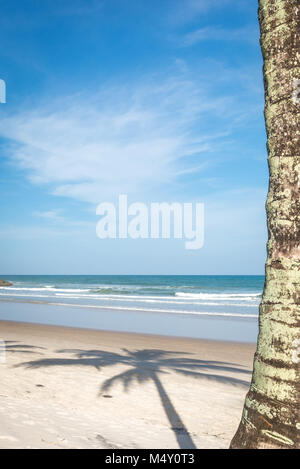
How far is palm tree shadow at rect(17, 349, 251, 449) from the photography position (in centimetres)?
622

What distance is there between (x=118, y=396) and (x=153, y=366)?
7.75ft

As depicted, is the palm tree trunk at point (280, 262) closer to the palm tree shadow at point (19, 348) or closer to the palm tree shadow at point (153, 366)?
the palm tree shadow at point (153, 366)

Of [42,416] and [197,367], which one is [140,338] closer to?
[197,367]

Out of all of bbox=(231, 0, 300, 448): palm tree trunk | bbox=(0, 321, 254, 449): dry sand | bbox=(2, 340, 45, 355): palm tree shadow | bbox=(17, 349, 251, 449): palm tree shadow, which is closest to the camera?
bbox=(231, 0, 300, 448): palm tree trunk

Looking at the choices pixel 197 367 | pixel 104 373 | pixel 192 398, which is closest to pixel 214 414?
pixel 192 398

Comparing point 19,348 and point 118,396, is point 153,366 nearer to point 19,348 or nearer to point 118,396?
point 118,396

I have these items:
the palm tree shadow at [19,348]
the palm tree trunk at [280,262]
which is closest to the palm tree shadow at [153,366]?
the palm tree shadow at [19,348]

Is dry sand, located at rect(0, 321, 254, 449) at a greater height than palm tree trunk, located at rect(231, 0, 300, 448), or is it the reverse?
palm tree trunk, located at rect(231, 0, 300, 448)

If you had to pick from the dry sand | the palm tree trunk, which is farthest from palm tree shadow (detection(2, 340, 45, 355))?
the palm tree trunk

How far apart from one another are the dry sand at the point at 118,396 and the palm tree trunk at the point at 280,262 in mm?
2069

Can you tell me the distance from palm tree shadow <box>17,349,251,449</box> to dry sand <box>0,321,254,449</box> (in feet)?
0.06

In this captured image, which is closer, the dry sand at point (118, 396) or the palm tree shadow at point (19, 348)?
the dry sand at point (118, 396)

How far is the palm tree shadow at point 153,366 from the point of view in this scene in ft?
20.4

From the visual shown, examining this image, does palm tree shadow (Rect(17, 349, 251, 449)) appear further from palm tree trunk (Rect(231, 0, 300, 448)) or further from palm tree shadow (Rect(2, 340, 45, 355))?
palm tree trunk (Rect(231, 0, 300, 448))
